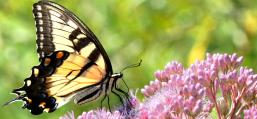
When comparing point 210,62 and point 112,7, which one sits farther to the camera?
point 112,7

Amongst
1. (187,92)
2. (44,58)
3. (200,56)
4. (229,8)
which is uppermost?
(229,8)

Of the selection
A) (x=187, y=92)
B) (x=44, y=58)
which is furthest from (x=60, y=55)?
(x=187, y=92)

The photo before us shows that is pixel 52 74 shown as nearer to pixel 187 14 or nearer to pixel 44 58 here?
pixel 44 58

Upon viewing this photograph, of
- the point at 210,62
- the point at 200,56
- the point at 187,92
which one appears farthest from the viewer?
the point at 200,56

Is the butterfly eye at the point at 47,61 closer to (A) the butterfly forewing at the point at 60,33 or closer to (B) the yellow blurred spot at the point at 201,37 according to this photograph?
(A) the butterfly forewing at the point at 60,33

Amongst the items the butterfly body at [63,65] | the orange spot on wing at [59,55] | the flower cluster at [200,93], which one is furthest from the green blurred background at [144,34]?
the flower cluster at [200,93]

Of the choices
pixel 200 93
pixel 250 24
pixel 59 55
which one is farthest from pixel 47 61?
pixel 250 24

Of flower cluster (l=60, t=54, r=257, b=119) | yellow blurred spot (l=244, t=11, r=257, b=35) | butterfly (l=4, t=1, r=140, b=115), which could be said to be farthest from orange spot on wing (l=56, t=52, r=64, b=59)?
yellow blurred spot (l=244, t=11, r=257, b=35)

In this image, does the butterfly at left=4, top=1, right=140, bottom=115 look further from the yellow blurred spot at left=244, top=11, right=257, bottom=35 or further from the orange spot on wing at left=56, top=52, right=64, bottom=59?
the yellow blurred spot at left=244, top=11, right=257, bottom=35
